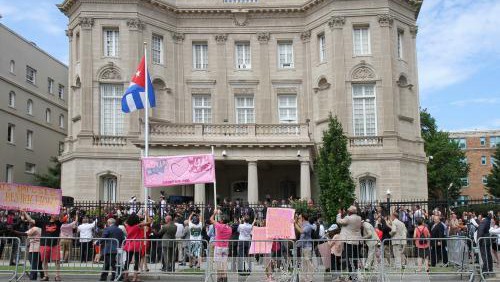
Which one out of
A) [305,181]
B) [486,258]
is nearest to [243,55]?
[305,181]

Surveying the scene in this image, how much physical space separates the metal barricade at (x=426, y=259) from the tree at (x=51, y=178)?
131 ft

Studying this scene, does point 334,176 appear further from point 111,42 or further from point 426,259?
point 111,42

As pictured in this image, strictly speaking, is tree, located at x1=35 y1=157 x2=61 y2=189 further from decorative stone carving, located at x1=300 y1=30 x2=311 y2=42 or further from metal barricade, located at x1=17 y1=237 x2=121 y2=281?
metal barricade, located at x1=17 y1=237 x2=121 y2=281

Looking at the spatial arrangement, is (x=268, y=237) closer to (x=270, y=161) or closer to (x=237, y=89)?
(x=270, y=161)

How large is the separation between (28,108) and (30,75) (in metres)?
2.87

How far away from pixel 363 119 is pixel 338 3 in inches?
294

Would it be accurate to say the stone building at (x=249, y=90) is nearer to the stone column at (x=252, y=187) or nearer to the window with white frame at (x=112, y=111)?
the window with white frame at (x=112, y=111)

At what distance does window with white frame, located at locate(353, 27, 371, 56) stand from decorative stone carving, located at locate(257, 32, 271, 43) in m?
5.77

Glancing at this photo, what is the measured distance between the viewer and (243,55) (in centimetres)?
4450

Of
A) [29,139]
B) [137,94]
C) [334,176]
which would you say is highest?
[29,139]

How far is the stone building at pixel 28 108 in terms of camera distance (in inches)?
2063

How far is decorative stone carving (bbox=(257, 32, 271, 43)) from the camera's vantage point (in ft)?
145

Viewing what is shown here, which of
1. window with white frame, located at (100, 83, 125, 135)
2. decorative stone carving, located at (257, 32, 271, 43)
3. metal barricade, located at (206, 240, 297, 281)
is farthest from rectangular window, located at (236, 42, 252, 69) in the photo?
metal barricade, located at (206, 240, 297, 281)

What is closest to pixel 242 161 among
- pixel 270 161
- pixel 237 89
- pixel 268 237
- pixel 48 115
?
pixel 270 161
